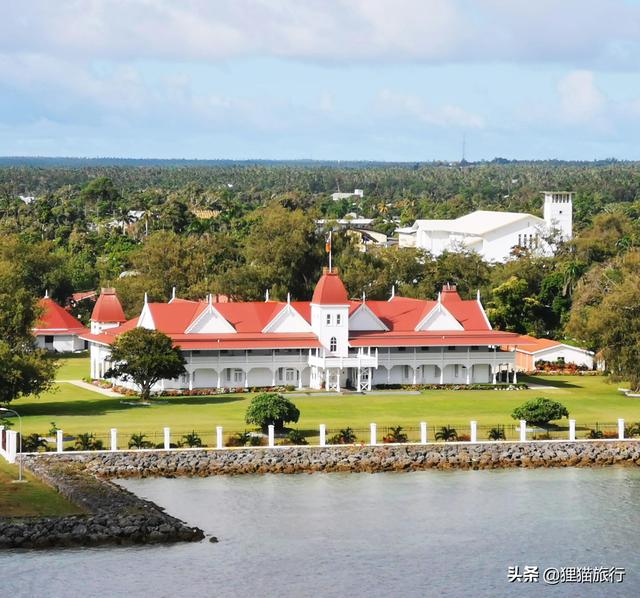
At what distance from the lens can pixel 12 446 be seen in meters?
51.6

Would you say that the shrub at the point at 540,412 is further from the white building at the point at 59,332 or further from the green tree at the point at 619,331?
the white building at the point at 59,332

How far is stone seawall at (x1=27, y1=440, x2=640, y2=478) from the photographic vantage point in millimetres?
51625

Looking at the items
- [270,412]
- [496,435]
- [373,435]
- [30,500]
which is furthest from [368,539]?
[496,435]

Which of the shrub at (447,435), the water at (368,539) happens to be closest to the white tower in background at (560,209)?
the shrub at (447,435)

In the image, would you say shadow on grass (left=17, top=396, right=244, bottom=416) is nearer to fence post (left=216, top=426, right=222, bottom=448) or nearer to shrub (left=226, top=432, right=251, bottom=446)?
shrub (left=226, top=432, right=251, bottom=446)

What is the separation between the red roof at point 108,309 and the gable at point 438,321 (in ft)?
53.4

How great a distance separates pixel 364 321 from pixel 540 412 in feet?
64.0

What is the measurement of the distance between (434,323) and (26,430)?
25.3m

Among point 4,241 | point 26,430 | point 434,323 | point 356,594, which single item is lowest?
point 356,594

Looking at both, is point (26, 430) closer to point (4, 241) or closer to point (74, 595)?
point (74, 595)

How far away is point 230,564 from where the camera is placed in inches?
1582

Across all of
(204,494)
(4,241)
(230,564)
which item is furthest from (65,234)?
(230,564)

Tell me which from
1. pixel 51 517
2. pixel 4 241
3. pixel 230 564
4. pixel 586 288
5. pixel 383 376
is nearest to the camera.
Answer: pixel 230 564

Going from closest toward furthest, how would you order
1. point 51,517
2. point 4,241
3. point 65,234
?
point 51,517 < point 4,241 < point 65,234
